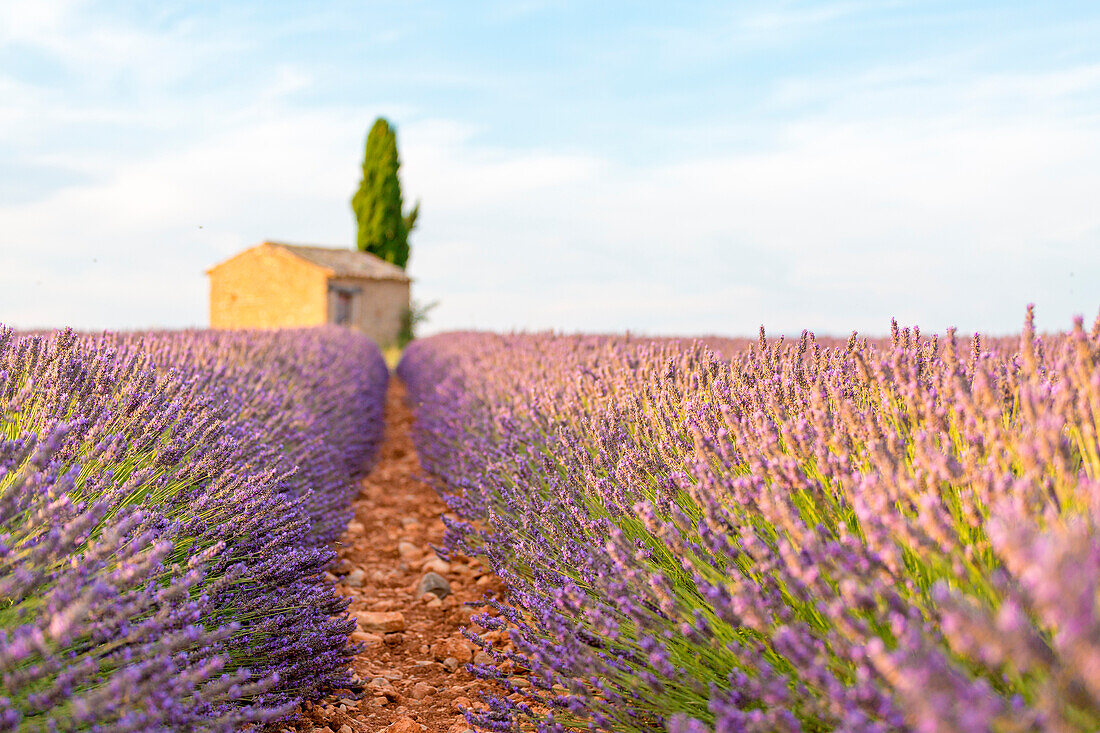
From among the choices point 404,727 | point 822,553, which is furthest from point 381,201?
point 822,553

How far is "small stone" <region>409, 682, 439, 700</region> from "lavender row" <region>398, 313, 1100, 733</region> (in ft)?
0.99

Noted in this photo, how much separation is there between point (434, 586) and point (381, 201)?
33.1 m

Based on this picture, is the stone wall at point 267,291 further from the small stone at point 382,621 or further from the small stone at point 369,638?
the small stone at point 369,638

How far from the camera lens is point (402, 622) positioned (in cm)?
380

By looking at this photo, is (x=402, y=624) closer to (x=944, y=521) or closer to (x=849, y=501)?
(x=849, y=501)

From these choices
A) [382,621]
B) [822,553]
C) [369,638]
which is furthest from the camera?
[382,621]

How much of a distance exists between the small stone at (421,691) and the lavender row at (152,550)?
Answer: 0.37m

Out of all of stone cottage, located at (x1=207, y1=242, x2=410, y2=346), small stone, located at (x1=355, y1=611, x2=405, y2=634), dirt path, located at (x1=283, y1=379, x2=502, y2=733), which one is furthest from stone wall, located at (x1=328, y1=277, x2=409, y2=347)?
small stone, located at (x1=355, y1=611, x2=405, y2=634)

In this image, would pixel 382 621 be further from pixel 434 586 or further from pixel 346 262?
pixel 346 262

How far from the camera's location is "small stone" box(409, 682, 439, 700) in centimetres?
307

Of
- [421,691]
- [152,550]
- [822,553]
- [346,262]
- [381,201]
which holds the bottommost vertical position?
[421,691]

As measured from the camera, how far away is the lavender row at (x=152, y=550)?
5.22 ft

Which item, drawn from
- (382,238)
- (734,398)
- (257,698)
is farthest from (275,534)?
(382,238)

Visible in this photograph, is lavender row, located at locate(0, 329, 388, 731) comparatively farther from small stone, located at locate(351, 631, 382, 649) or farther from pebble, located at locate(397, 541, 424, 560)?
pebble, located at locate(397, 541, 424, 560)
